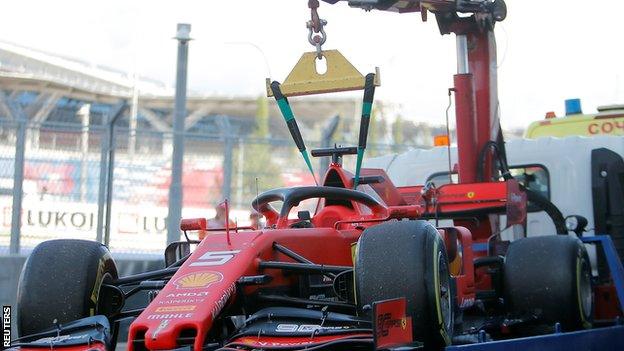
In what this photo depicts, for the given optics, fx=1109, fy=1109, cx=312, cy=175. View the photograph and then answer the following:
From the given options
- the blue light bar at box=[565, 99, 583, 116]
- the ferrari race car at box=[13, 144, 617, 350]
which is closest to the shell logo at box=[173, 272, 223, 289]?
the ferrari race car at box=[13, 144, 617, 350]

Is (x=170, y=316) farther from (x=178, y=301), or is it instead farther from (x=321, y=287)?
(x=321, y=287)

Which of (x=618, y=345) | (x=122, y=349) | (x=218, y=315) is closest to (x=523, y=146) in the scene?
(x=618, y=345)

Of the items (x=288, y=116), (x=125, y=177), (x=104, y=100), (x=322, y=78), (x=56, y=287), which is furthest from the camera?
(x=104, y=100)

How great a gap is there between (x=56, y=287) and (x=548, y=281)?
2907 millimetres

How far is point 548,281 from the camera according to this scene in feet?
22.1

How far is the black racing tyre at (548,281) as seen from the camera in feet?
22.0

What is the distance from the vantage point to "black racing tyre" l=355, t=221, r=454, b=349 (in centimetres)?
534

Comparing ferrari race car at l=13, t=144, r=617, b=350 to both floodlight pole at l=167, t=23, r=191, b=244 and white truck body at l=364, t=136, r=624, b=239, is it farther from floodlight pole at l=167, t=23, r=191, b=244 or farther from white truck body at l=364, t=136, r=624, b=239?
floodlight pole at l=167, t=23, r=191, b=244

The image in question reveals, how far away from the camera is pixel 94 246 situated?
6.39 meters

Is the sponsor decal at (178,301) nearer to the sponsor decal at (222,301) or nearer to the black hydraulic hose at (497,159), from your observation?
the sponsor decal at (222,301)

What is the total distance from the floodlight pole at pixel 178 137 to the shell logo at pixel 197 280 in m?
4.80

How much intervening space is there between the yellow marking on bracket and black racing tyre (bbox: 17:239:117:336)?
1877mm

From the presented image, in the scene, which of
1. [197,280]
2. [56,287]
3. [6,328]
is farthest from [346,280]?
[6,328]

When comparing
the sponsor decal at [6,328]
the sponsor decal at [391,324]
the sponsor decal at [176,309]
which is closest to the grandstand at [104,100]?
the sponsor decal at [6,328]
